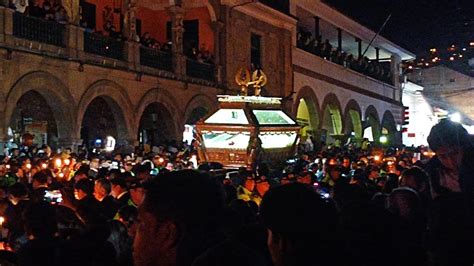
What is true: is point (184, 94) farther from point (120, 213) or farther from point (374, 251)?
point (374, 251)

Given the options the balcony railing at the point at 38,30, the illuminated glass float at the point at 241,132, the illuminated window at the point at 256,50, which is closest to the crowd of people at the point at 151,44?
the balcony railing at the point at 38,30

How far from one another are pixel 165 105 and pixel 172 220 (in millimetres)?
21141

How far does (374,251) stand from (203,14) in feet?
83.9

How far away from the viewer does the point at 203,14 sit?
2858 cm

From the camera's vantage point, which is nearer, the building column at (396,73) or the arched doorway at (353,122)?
the arched doorway at (353,122)

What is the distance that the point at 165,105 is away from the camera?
938 inches

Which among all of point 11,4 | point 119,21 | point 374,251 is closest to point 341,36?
point 119,21

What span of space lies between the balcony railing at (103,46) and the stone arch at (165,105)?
A: 1785 millimetres

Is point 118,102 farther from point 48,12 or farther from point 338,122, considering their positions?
point 338,122

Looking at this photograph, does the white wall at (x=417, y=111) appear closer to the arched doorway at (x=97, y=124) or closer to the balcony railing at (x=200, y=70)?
the balcony railing at (x=200, y=70)

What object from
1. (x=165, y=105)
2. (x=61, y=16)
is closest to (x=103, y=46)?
(x=61, y=16)

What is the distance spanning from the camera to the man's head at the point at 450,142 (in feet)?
18.1

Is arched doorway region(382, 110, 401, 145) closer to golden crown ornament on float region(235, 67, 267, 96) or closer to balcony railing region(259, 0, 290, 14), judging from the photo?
balcony railing region(259, 0, 290, 14)

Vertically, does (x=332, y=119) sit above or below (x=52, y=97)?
above
